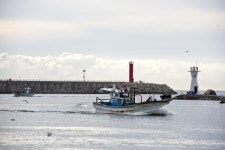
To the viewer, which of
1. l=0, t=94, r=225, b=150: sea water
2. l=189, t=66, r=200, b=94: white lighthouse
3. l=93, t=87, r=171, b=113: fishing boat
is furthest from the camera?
l=189, t=66, r=200, b=94: white lighthouse

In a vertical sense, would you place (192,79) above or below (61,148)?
above

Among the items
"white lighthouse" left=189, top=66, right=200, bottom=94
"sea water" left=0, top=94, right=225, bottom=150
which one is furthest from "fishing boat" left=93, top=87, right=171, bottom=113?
"white lighthouse" left=189, top=66, right=200, bottom=94

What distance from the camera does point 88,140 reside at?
6112 centimetres

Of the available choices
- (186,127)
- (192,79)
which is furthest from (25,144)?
(192,79)

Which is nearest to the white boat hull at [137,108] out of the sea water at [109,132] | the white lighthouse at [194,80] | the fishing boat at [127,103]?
the fishing boat at [127,103]

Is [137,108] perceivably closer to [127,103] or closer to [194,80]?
[127,103]

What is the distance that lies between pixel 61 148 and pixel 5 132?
1496 centimetres

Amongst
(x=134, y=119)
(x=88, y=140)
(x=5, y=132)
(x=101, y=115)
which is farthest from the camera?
(x=101, y=115)

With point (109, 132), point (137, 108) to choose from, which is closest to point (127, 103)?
point (137, 108)

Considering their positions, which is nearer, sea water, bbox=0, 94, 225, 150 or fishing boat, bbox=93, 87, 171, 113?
sea water, bbox=0, 94, 225, 150

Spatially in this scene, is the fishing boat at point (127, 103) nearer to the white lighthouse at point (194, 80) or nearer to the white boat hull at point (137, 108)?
the white boat hull at point (137, 108)

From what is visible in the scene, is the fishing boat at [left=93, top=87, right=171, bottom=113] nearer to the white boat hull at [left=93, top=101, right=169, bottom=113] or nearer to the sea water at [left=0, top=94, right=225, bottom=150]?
the white boat hull at [left=93, top=101, right=169, bottom=113]

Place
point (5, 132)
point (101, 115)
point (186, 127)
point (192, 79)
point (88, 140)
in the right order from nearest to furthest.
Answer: point (88, 140)
point (5, 132)
point (186, 127)
point (101, 115)
point (192, 79)

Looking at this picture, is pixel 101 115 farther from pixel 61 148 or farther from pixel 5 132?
pixel 61 148
